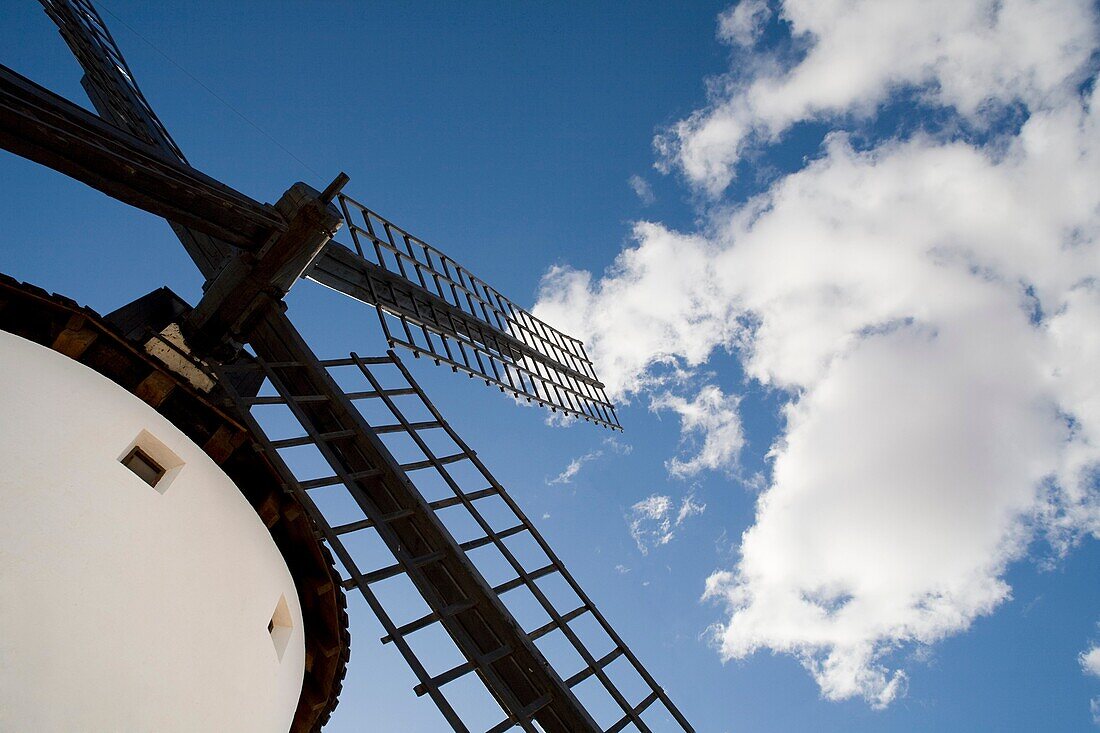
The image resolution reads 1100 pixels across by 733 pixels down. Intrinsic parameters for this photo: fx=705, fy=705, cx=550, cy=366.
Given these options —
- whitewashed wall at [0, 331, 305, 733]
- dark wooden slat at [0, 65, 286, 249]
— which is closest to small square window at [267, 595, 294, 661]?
whitewashed wall at [0, 331, 305, 733]

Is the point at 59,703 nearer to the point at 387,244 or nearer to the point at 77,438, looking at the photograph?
the point at 77,438

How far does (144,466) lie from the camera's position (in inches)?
195

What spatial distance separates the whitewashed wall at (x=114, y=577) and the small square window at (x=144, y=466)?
0.09m

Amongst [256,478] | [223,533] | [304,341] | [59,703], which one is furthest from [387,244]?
[59,703]

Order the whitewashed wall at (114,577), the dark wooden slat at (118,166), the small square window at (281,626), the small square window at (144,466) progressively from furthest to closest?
the small square window at (281,626) < the small square window at (144,466) < the dark wooden slat at (118,166) < the whitewashed wall at (114,577)

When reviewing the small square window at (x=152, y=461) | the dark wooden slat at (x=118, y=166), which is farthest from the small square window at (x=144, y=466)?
the dark wooden slat at (x=118, y=166)

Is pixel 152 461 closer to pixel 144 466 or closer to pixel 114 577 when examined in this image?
pixel 144 466

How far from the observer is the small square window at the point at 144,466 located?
16.0 ft

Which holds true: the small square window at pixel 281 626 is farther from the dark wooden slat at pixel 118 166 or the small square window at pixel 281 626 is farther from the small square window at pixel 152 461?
the dark wooden slat at pixel 118 166

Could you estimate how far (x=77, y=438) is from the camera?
457 centimetres

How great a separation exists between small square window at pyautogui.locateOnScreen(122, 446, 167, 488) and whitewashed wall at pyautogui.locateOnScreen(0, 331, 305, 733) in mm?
86

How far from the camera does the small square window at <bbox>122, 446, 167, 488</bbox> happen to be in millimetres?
4876

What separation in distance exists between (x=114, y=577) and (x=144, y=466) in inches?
34.9

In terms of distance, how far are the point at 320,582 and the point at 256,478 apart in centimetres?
110
